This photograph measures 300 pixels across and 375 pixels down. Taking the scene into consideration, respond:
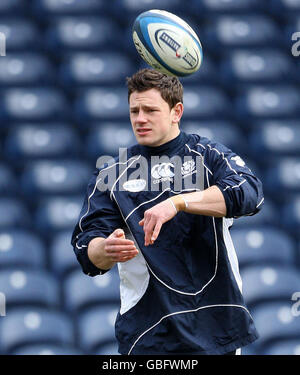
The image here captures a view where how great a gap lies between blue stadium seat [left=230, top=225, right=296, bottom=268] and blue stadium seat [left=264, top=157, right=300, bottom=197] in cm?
33

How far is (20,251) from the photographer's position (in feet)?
15.9

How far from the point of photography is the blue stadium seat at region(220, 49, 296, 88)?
597cm

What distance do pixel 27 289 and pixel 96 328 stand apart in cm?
44

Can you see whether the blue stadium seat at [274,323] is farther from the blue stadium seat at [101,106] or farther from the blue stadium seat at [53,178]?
the blue stadium seat at [101,106]

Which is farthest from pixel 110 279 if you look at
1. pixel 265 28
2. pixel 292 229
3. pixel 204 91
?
pixel 265 28

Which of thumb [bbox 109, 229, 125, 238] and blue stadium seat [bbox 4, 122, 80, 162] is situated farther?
blue stadium seat [bbox 4, 122, 80, 162]

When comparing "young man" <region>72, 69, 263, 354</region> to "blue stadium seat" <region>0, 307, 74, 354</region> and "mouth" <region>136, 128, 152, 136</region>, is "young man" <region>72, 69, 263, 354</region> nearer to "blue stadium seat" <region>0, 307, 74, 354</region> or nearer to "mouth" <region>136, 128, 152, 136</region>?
"mouth" <region>136, 128, 152, 136</region>

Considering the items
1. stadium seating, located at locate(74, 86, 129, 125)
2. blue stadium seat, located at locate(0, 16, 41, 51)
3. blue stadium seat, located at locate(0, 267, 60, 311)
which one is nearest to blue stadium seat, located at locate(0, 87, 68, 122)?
stadium seating, located at locate(74, 86, 129, 125)

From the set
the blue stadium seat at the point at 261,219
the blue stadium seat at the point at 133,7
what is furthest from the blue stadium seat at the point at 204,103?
the blue stadium seat at the point at 261,219

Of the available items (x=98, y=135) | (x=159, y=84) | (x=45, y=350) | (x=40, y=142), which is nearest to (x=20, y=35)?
(x=40, y=142)

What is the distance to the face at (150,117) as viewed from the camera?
3029 mm

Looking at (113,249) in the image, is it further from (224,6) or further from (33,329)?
(224,6)

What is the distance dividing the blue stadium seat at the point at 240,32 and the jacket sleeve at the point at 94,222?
3.25 metres
